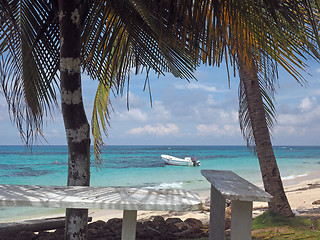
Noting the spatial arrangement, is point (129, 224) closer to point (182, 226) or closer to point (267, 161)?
point (182, 226)

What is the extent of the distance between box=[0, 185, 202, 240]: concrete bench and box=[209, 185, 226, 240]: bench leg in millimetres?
1045

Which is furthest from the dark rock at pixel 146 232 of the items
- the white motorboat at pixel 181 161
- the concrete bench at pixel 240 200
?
the white motorboat at pixel 181 161

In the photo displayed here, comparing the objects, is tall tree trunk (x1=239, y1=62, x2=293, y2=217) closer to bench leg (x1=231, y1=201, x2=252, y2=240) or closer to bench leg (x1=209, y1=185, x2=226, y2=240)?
bench leg (x1=209, y1=185, x2=226, y2=240)

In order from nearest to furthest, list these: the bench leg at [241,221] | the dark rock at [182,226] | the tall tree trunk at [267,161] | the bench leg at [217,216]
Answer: the bench leg at [241,221] → the bench leg at [217,216] → the dark rock at [182,226] → the tall tree trunk at [267,161]

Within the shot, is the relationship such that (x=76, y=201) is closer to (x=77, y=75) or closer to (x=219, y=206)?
(x=77, y=75)

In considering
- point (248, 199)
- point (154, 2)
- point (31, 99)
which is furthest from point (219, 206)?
point (31, 99)

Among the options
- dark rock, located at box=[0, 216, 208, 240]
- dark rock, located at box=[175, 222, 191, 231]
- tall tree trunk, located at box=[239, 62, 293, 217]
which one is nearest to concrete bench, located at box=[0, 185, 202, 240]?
dark rock, located at box=[0, 216, 208, 240]

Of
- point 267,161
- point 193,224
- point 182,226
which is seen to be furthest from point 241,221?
point 267,161

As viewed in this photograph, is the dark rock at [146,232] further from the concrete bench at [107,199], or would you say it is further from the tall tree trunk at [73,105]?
the concrete bench at [107,199]

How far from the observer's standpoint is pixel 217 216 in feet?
10.2

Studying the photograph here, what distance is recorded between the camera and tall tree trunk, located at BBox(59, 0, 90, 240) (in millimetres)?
2799

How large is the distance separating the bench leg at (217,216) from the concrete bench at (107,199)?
1045 millimetres

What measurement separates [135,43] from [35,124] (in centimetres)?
140

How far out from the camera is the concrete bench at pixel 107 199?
178 centimetres
